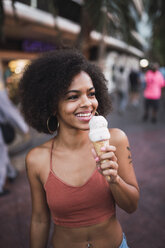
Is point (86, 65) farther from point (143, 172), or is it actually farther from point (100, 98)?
point (143, 172)

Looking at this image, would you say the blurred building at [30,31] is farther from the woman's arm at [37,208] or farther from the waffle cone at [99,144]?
the waffle cone at [99,144]

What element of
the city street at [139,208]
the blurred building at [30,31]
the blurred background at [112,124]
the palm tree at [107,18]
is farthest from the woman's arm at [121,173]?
the blurred building at [30,31]

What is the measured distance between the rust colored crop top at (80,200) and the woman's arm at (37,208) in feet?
0.44

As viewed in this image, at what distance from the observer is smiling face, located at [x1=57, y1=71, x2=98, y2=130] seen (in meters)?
1.52

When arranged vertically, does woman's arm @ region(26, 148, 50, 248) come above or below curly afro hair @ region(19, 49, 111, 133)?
below

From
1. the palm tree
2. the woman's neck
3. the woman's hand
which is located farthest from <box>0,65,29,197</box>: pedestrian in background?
the woman's hand

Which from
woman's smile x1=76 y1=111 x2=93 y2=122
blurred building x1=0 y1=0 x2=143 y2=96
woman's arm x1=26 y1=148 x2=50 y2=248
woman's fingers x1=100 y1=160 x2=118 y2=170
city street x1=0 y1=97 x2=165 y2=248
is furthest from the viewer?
blurred building x1=0 y1=0 x2=143 y2=96

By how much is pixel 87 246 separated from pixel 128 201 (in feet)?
1.51

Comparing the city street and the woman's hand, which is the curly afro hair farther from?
the city street

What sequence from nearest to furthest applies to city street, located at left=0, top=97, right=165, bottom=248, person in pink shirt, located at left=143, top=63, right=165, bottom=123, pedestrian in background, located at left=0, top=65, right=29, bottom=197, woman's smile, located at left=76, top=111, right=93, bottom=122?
woman's smile, located at left=76, top=111, right=93, bottom=122 < city street, located at left=0, top=97, right=165, bottom=248 < pedestrian in background, located at left=0, top=65, right=29, bottom=197 < person in pink shirt, located at left=143, top=63, right=165, bottom=123

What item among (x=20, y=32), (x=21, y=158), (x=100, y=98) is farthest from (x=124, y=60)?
(x=100, y=98)

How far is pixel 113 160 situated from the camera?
1.17 metres

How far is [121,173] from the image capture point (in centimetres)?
158

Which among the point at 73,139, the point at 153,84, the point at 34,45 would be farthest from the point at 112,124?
the point at 73,139
